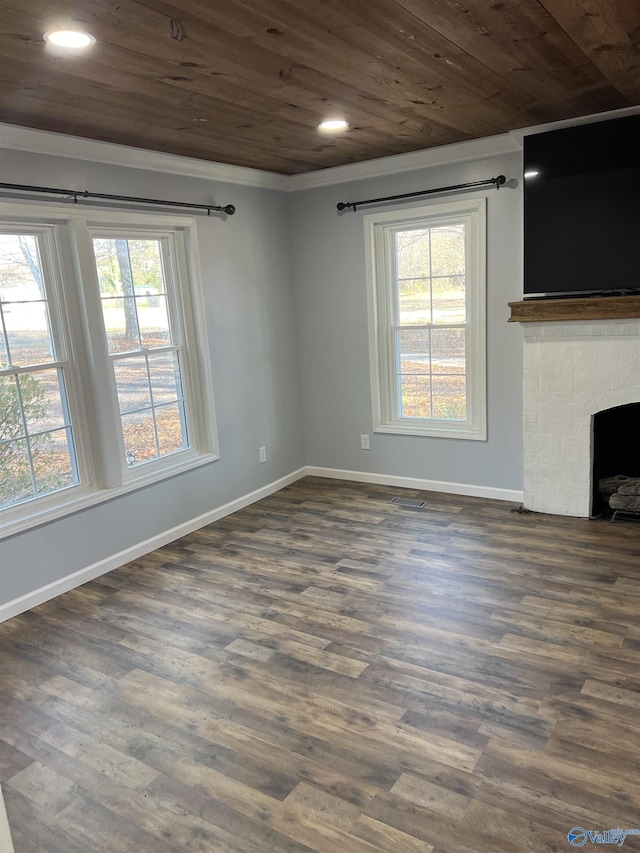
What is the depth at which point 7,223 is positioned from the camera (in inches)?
124

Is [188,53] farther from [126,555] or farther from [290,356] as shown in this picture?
[290,356]

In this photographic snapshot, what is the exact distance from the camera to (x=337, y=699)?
7.95 feet

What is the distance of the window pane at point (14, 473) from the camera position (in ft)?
10.7

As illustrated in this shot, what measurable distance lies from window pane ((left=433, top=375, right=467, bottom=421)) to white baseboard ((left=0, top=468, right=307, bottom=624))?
142 cm

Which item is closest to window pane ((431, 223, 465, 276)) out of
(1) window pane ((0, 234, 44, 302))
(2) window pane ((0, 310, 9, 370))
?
(1) window pane ((0, 234, 44, 302))

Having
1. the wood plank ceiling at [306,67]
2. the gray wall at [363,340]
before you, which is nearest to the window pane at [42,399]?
the wood plank ceiling at [306,67]

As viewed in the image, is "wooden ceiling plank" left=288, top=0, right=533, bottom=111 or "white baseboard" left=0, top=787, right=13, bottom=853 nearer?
"white baseboard" left=0, top=787, right=13, bottom=853

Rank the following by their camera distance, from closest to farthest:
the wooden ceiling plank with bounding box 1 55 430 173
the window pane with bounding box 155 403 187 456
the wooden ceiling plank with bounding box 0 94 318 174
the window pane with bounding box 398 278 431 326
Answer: the wooden ceiling plank with bounding box 1 55 430 173 → the wooden ceiling plank with bounding box 0 94 318 174 → the window pane with bounding box 155 403 187 456 → the window pane with bounding box 398 278 431 326

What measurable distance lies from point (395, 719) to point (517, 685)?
0.52m

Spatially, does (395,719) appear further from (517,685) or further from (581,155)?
(581,155)

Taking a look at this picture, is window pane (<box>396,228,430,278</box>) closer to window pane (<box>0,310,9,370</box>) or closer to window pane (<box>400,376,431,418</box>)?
window pane (<box>400,376,431,418</box>)

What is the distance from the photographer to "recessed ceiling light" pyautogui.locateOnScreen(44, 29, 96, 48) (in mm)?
2025

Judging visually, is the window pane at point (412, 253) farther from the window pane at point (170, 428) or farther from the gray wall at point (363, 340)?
the window pane at point (170, 428)

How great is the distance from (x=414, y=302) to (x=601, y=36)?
7.99 ft
